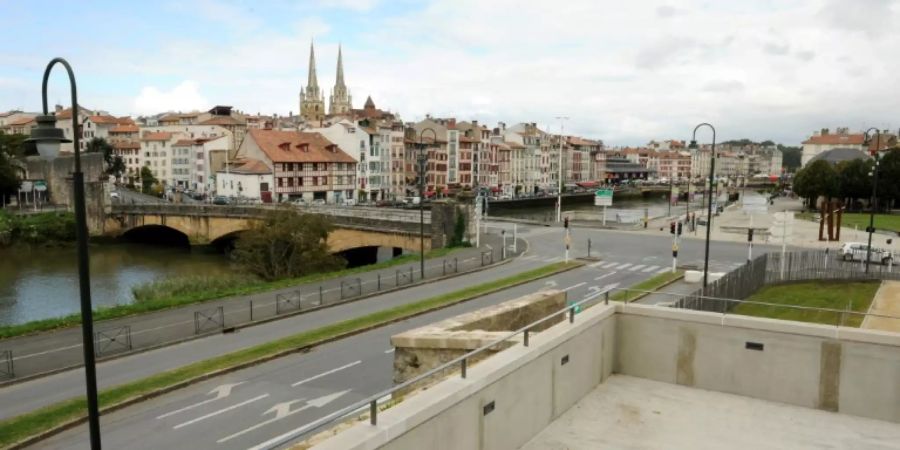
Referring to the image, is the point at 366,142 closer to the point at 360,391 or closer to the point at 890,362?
the point at 360,391

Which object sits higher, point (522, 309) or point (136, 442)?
point (522, 309)

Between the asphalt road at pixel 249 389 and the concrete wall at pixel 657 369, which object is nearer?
the concrete wall at pixel 657 369

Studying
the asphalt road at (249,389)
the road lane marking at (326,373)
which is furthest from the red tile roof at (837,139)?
the road lane marking at (326,373)

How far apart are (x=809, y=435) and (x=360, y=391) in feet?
36.1

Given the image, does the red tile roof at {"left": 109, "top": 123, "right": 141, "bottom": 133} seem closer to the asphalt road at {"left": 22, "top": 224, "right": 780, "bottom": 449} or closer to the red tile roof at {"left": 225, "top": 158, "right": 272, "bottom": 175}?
the red tile roof at {"left": 225, "top": 158, "right": 272, "bottom": 175}

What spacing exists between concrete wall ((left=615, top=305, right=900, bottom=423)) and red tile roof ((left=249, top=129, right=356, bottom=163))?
78.7 m

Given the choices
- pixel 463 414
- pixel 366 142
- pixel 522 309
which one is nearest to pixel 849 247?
pixel 522 309

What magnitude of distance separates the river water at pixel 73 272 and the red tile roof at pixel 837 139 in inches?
6752

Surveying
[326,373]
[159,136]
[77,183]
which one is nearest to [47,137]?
[77,183]

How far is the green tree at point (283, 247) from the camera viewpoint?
4000 centimetres

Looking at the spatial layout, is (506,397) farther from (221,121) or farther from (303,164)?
(221,121)

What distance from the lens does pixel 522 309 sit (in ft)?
46.8

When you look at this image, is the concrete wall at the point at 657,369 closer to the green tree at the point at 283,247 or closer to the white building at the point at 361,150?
the green tree at the point at 283,247

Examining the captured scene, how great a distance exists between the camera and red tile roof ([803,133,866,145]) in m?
173
